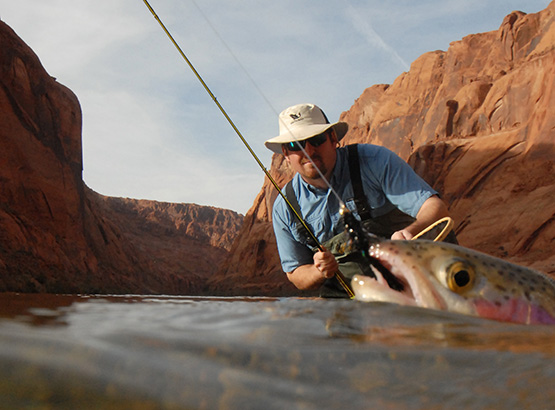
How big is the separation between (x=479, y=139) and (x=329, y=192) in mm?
23766

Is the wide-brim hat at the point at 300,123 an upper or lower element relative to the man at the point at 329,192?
upper

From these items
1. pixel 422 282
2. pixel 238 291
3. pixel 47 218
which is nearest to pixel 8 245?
pixel 47 218

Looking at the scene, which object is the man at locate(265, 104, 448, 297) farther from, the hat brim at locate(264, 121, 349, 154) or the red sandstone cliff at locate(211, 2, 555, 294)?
the red sandstone cliff at locate(211, 2, 555, 294)

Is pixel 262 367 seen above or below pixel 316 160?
below

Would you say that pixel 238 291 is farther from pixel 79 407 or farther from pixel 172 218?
pixel 172 218

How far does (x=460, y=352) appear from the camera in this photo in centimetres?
135

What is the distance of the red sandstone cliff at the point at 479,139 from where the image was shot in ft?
65.4

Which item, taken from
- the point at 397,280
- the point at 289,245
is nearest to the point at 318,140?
the point at 289,245

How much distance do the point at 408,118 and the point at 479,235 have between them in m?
18.2

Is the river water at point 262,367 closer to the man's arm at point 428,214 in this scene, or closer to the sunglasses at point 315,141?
the man's arm at point 428,214

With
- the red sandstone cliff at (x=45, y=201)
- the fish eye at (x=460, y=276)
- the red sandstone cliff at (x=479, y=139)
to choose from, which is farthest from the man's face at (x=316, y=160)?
the red sandstone cliff at (x=45, y=201)

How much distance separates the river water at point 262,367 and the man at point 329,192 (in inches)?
94.7

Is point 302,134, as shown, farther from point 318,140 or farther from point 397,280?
point 397,280

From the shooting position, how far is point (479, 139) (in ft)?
83.6
